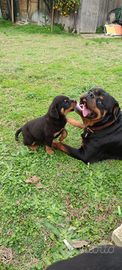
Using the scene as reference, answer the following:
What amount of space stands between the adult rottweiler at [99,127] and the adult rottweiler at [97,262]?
5.45ft

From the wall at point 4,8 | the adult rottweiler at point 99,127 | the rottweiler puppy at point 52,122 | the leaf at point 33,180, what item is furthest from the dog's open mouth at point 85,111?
the wall at point 4,8

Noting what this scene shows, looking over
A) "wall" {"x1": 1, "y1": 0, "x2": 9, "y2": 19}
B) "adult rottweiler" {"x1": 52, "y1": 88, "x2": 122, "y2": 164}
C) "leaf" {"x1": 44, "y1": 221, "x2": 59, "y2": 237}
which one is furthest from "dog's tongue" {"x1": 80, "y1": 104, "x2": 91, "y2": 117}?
"wall" {"x1": 1, "y1": 0, "x2": 9, "y2": 19}

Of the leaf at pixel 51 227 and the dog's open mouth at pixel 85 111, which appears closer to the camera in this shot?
the leaf at pixel 51 227

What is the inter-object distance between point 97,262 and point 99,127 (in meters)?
1.87

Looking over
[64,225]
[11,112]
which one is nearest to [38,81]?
[11,112]

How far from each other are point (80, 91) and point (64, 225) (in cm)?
363

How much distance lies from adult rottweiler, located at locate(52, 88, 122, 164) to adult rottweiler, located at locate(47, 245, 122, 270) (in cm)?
166

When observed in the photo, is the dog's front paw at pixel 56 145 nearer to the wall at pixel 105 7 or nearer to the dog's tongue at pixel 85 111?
the dog's tongue at pixel 85 111

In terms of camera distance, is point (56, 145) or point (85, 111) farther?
point (56, 145)

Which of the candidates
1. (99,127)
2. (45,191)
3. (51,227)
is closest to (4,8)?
(99,127)

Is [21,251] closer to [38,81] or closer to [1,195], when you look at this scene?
[1,195]

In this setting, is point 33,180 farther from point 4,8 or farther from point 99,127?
point 4,8

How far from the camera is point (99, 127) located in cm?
276

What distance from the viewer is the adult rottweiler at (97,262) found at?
116 centimetres
